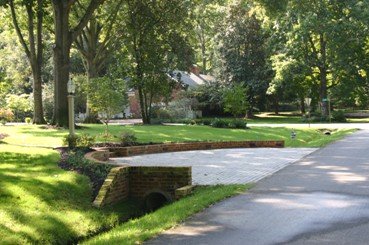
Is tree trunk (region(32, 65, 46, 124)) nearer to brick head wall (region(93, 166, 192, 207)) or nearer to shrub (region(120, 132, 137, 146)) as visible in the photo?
shrub (region(120, 132, 137, 146))

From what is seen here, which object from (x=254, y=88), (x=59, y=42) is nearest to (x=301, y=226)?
(x=59, y=42)

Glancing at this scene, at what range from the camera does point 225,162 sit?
16.1m

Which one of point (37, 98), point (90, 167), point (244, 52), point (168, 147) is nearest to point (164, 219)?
point (90, 167)

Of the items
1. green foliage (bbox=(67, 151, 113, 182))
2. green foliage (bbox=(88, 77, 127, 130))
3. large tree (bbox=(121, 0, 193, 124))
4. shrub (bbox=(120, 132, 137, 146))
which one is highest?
large tree (bbox=(121, 0, 193, 124))

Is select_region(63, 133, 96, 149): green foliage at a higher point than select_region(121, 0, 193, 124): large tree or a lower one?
lower

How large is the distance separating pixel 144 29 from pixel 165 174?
24680 mm

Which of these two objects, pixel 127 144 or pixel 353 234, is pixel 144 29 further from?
pixel 353 234

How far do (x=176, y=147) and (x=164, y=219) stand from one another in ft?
40.7

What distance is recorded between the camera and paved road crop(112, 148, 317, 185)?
12.6 m

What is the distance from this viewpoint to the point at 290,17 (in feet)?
166

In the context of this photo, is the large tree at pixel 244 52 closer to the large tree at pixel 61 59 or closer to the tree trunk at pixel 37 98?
the tree trunk at pixel 37 98

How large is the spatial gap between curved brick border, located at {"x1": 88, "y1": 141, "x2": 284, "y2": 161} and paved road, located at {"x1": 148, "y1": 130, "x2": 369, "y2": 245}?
6686 millimetres

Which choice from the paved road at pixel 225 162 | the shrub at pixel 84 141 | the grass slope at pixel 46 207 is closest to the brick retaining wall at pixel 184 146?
the paved road at pixel 225 162

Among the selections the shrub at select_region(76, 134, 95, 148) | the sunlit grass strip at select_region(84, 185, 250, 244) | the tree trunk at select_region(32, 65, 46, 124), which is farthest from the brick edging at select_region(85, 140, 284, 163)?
the tree trunk at select_region(32, 65, 46, 124)
